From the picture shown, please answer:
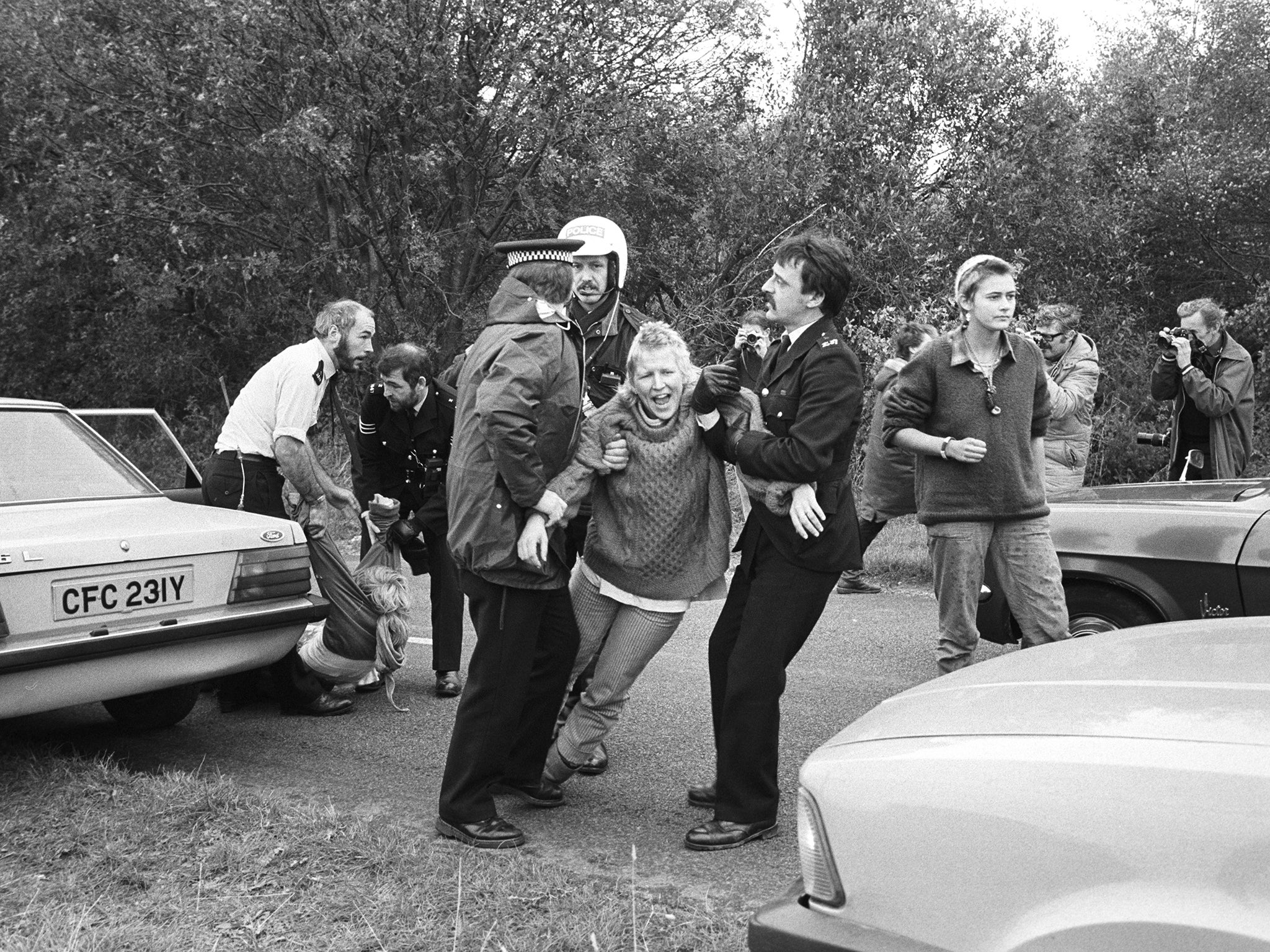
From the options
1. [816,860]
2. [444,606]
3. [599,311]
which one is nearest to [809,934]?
[816,860]

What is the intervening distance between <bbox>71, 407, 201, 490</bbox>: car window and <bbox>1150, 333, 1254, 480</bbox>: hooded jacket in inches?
230

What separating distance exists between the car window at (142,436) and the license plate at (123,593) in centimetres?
150

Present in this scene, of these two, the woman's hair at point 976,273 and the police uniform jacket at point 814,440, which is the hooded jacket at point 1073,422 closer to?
the woman's hair at point 976,273

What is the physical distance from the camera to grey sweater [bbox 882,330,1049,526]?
4801 millimetres

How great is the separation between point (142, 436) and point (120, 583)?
8.37 ft

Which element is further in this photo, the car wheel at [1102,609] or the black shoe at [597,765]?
the car wheel at [1102,609]

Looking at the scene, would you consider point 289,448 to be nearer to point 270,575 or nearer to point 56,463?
point 270,575

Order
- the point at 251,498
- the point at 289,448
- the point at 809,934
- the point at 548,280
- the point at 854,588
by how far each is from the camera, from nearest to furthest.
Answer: the point at 809,934 → the point at 548,280 → the point at 289,448 → the point at 251,498 → the point at 854,588

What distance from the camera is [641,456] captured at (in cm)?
425

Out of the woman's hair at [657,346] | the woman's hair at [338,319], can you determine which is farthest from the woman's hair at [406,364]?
the woman's hair at [657,346]

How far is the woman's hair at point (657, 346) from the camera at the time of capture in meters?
4.23

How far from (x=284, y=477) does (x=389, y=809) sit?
2.07 meters

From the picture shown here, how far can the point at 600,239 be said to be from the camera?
17.1 ft

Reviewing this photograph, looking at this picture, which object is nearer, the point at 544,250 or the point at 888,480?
the point at 544,250
